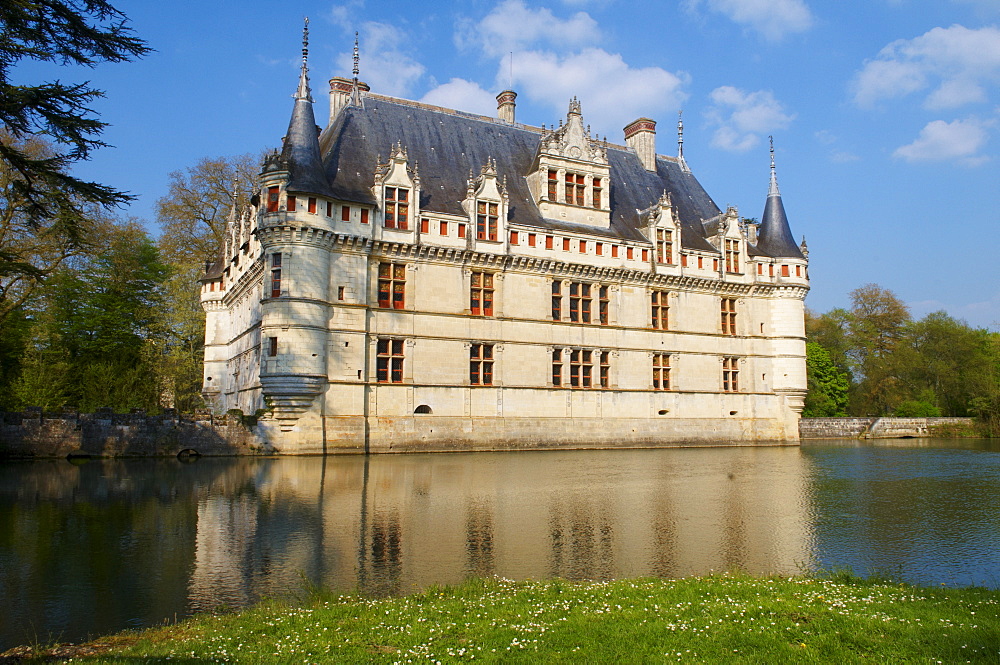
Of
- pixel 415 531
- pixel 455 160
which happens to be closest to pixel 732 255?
pixel 455 160

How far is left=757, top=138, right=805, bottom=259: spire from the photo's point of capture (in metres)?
40.0

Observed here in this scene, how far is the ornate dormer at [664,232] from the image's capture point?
36625mm

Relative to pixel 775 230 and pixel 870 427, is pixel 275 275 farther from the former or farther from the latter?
pixel 870 427

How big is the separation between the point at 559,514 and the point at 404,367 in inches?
697

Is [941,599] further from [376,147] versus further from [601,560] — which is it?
[376,147]

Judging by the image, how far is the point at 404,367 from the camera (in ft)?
98.2

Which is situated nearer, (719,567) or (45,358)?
(719,567)

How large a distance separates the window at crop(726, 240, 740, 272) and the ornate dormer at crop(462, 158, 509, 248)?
1354 centimetres

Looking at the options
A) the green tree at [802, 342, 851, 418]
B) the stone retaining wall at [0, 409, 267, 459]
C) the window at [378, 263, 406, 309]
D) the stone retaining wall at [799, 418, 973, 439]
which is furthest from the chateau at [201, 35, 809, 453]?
the green tree at [802, 342, 851, 418]

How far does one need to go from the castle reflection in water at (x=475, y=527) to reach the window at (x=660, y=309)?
15850 mm

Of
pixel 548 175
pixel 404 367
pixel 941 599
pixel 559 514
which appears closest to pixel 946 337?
pixel 548 175

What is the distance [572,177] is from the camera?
35.7m

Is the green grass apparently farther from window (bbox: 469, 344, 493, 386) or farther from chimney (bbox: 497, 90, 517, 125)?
chimney (bbox: 497, 90, 517, 125)

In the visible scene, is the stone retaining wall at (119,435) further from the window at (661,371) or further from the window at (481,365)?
the window at (661,371)
